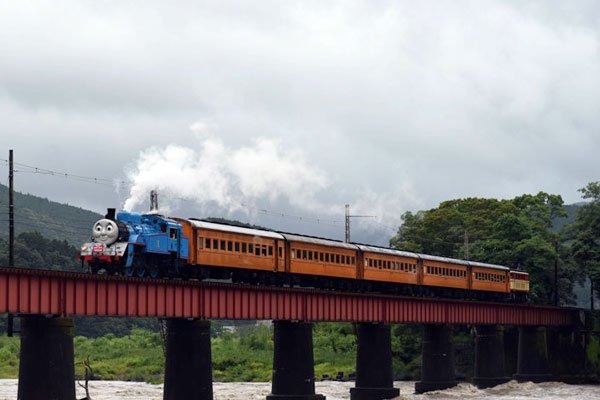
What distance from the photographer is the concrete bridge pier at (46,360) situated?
52219mm

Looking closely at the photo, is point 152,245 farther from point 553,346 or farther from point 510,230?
point 510,230

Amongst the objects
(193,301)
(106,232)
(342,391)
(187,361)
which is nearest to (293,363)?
(187,361)

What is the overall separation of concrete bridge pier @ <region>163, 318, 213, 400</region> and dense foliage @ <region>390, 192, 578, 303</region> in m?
69.2

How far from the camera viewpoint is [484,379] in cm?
10944

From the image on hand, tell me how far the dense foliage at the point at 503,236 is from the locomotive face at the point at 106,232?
71688mm

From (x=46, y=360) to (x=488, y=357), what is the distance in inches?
2513

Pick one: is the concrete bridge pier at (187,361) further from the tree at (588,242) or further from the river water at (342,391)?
the tree at (588,242)

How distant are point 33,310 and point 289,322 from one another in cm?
2616

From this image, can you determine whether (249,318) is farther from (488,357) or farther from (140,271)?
(488,357)

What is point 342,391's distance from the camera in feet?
358

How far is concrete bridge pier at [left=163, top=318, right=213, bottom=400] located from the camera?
6241cm

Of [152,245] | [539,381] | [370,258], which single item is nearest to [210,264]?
[152,245]

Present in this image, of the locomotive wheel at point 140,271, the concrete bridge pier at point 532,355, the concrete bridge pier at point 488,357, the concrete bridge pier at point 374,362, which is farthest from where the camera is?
the concrete bridge pier at point 532,355

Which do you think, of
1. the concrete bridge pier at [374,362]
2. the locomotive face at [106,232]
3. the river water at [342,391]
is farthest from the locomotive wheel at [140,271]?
the river water at [342,391]
